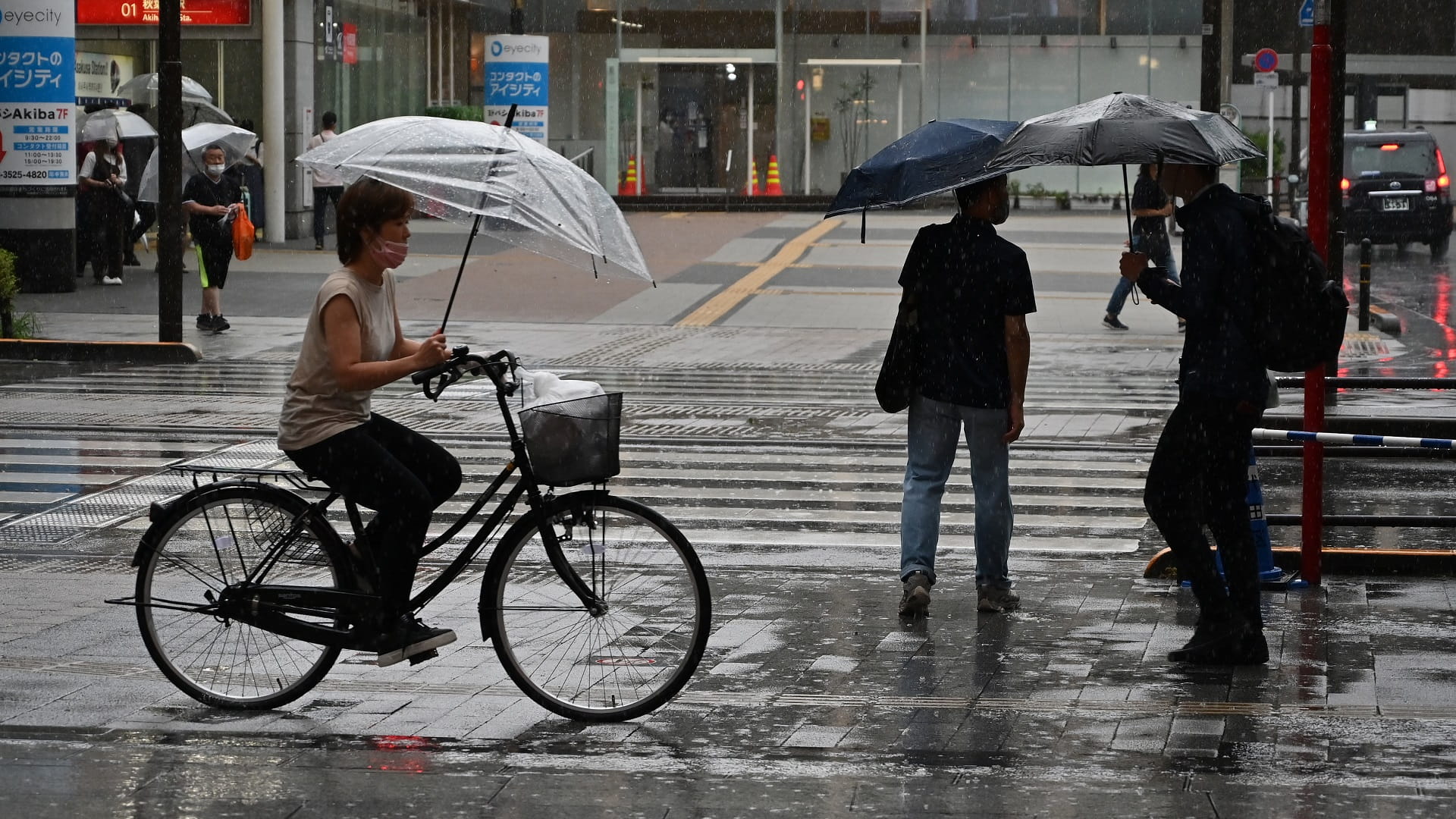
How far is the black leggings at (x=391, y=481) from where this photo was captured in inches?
235

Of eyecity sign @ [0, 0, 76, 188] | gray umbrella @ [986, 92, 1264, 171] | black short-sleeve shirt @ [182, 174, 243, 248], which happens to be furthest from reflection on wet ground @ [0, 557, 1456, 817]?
eyecity sign @ [0, 0, 76, 188]

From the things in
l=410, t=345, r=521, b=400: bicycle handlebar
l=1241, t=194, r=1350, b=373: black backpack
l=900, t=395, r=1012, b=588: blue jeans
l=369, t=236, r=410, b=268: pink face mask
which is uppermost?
l=369, t=236, r=410, b=268: pink face mask

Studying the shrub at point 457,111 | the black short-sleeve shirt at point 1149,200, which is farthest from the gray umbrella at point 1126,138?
the shrub at point 457,111

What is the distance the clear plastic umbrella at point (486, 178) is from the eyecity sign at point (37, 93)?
640 inches

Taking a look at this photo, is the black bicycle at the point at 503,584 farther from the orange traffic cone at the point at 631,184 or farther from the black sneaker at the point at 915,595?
the orange traffic cone at the point at 631,184

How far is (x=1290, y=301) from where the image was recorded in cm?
682

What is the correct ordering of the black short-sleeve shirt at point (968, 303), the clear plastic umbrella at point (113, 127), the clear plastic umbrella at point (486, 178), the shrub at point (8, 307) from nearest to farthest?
the clear plastic umbrella at point (486, 178) < the black short-sleeve shirt at point (968, 303) < the shrub at point (8, 307) < the clear plastic umbrella at point (113, 127)

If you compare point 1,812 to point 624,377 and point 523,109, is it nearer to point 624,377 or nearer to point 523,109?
point 624,377

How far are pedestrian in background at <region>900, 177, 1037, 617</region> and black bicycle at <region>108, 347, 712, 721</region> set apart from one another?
6.13 feet

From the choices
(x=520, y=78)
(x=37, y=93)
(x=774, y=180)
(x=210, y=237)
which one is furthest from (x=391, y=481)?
(x=774, y=180)

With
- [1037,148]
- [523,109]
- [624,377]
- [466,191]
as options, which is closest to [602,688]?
[466,191]

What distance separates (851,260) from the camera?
92.2 ft

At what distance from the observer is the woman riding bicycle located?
5.96m

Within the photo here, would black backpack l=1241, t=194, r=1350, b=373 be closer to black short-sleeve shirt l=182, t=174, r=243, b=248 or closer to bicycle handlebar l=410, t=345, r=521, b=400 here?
bicycle handlebar l=410, t=345, r=521, b=400
